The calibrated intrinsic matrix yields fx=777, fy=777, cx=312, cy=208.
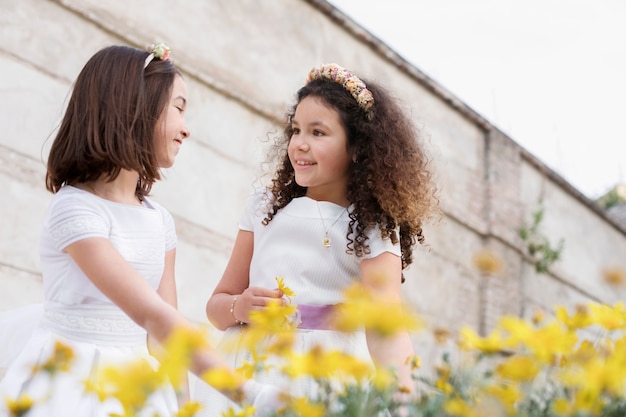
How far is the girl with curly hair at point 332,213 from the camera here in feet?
6.61

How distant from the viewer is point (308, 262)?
6.77 ft

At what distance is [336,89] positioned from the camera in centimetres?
227

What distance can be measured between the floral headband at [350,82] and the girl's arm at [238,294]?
0.50 meters

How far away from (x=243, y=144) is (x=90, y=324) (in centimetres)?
342

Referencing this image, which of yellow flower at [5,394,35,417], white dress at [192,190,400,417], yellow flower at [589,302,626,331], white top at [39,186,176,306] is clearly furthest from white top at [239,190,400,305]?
yellow flower at [5,394,35,417]

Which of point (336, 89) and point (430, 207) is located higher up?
point (336, 89)

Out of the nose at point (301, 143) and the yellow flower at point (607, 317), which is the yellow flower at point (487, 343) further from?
the nose at point (301, 143)

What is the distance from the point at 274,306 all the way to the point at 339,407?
0.15 m

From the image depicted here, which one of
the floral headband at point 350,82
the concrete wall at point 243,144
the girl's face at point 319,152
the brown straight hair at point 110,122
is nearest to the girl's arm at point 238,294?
the girl's face at point 319,152

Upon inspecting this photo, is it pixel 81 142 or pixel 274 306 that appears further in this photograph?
pixel 81 142

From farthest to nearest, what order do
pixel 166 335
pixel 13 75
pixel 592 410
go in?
pixel 13 75 → pixel 166 335 → pixel 592 410

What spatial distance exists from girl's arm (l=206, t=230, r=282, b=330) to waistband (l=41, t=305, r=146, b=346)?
0.26 meters

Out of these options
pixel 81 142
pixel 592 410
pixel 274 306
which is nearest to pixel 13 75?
pixel 81 142

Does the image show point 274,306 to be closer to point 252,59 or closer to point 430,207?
point 430,207
